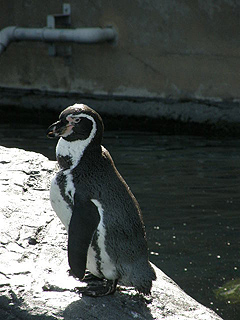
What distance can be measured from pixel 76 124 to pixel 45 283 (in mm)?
801

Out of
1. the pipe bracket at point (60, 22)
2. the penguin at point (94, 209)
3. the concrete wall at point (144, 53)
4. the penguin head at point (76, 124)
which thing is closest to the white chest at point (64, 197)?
the penguin at point (94, 209)

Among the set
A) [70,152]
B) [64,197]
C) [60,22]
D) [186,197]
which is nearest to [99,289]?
[64,197]

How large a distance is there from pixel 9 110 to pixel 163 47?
2.87m

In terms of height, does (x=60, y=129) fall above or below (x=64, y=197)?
above

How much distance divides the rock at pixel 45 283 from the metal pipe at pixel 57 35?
5264 millimetres

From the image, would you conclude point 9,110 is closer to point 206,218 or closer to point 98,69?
point 98,69

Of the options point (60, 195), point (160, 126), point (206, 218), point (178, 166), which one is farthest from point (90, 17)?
point (60, 195)

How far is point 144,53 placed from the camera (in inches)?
359

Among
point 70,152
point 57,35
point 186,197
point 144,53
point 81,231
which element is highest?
point 70,152

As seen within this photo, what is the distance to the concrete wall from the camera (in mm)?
8586

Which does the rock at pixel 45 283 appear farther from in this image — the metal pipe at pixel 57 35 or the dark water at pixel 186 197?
the metal pipe at pixel 57 35

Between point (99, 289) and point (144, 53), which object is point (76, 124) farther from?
point (144, 53)

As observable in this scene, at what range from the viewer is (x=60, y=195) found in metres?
2.89

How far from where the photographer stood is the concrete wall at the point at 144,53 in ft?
28.2
